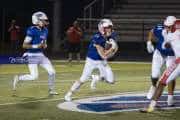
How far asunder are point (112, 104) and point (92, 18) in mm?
22231

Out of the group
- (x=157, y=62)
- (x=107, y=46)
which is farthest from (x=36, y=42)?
(x=157, y=62)

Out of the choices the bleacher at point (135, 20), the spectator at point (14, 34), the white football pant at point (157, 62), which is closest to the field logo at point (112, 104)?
the white football pant at point (157, 62)

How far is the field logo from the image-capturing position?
1301 centimetres

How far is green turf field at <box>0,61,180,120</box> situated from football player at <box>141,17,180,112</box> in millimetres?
349

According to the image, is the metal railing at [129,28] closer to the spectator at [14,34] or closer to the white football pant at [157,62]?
the spectator at [14,34]

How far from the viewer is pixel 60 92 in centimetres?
1611

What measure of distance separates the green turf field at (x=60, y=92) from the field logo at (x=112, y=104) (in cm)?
41

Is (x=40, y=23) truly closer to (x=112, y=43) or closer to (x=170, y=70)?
(x=112, y=43)

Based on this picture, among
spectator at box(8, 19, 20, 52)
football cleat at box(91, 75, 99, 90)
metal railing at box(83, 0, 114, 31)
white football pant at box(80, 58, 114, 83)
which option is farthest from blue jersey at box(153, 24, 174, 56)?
metal railing at box(83, 0, 114, 31)

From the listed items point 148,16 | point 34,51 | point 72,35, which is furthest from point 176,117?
point 148,16

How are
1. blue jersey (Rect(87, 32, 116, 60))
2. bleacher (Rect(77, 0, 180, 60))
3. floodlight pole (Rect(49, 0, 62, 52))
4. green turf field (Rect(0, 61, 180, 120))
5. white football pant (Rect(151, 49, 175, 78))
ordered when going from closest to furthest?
green turf field (Rect(0, 61, 180, 120)) → white football pant (Rect(151, 49, 175, 78)) → blue jersey (Rect(87, 32, 116, 60)) → bleacher (Rect(77, 0, 180, 60)) → floodlight pole (Rect(49, 0, 62, 52))

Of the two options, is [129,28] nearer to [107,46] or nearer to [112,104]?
[107,46]

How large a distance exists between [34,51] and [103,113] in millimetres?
3337

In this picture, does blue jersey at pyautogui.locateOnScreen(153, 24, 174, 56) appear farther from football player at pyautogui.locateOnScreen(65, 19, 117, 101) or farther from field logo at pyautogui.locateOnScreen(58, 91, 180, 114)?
field logo at pyautogui.locateOnScreen(58, 91, 180, 114)
